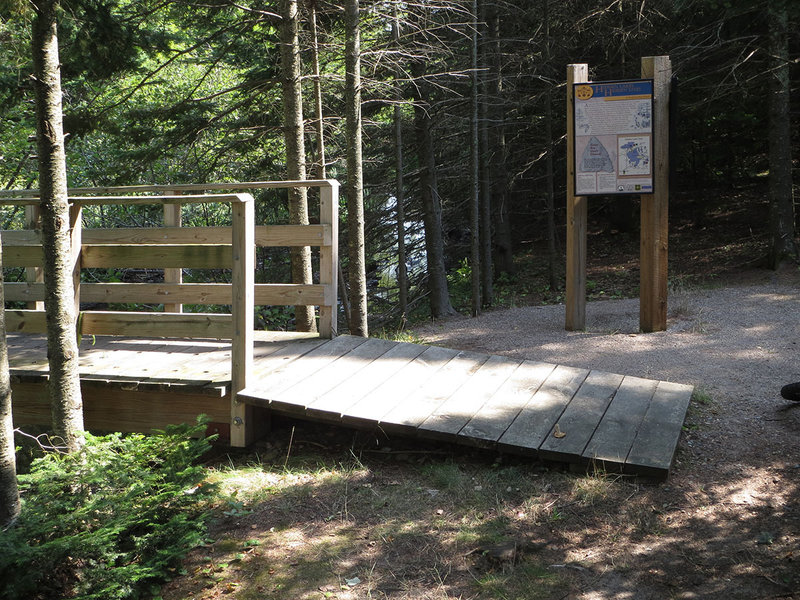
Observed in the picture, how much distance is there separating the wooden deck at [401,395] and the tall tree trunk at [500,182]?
307 inches

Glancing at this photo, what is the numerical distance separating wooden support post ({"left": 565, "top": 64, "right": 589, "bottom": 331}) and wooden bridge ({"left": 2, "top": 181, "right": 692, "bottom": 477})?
2.76m

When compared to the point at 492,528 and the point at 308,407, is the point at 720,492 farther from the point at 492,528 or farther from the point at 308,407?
the point at 308,407

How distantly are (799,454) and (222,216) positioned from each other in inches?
551

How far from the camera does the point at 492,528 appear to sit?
152 inches

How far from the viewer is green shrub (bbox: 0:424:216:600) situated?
3344 millimetres

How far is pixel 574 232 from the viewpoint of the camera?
8.44m

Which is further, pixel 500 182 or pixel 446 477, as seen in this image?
pixel 500 182

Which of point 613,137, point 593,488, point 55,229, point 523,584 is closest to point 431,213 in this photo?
point 613,137

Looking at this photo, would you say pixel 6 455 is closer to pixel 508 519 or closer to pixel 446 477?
pixel 446 477

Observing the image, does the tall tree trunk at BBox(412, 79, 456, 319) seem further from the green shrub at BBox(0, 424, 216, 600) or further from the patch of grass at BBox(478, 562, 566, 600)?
the patch of grass at BBox(478, 562, 566, 600)

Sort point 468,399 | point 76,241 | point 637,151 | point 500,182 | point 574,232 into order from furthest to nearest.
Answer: point 500,182 < point 574,232 < point 637,151 < point 76,241 < point 468,399

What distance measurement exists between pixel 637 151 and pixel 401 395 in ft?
15.1

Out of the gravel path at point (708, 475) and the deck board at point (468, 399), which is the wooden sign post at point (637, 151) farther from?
the deck board at point (468, 399)

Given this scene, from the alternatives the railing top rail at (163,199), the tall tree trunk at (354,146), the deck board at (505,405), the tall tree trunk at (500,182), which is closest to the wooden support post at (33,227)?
the railing top rail at (163,199)
